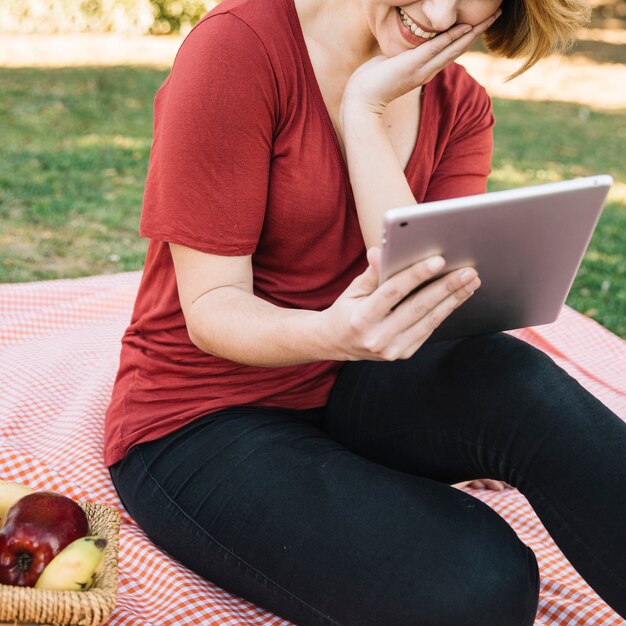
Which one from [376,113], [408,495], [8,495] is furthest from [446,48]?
[8,495]

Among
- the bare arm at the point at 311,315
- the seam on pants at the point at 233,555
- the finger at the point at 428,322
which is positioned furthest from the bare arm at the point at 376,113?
the seam on pants at the point at 233,555

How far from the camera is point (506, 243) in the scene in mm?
1369

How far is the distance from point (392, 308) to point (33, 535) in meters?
0.61

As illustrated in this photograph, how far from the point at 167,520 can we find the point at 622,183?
5.08 metres

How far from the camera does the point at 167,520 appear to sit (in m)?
1.62

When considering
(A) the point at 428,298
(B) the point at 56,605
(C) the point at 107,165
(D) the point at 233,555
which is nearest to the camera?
(B) the point at 56,605

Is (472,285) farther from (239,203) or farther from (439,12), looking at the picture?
(439,12)

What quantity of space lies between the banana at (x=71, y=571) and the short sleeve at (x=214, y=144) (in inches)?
21.6

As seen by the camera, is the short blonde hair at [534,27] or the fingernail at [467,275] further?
the short blonde hair at [534,27]

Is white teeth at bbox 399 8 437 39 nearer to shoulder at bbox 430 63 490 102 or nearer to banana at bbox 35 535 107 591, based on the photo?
shoulder at bbox 430 63 490 102

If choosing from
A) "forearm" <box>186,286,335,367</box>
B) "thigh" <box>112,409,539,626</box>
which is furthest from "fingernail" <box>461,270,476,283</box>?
"thigh" <box>112,409,539,626</box>

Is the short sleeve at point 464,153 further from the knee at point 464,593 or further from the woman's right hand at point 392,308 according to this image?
the knee at point 464,593

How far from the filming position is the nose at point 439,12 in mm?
1633

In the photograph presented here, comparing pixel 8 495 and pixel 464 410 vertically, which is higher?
pixel 464 410
